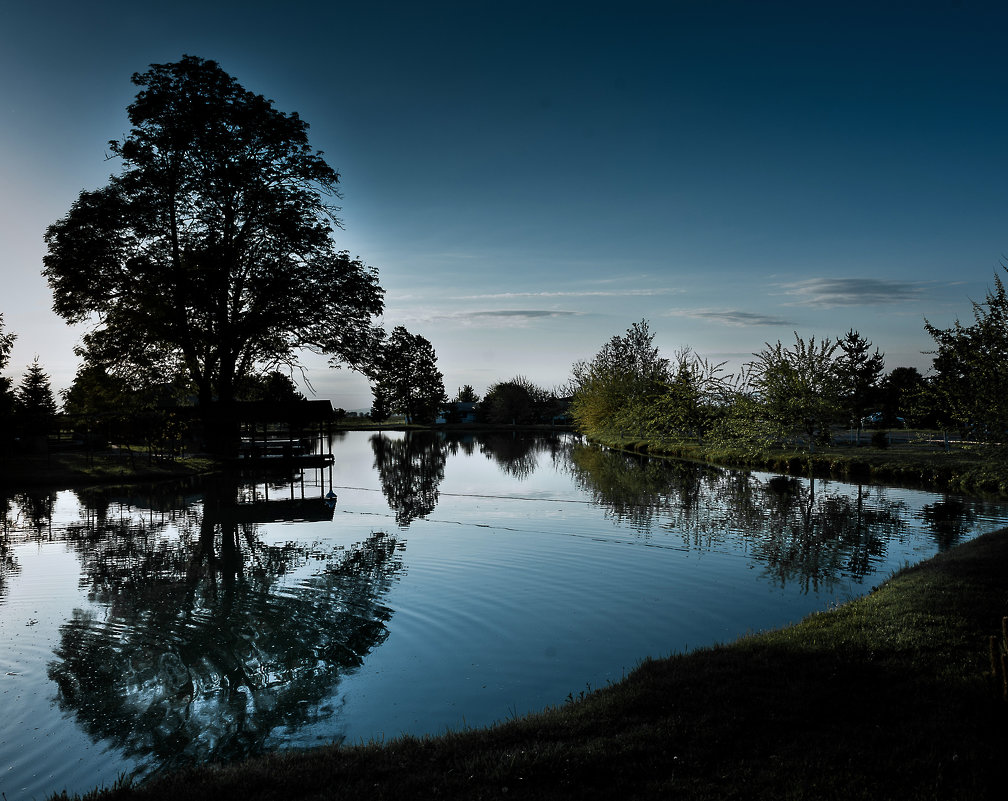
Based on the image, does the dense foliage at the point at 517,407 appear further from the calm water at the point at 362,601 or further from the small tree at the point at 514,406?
the calm water at the point at 362,601

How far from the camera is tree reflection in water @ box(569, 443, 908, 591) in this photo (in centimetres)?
1330

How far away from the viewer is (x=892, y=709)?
5.60m

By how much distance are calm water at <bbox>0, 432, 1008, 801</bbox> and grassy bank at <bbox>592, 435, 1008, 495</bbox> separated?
1861 mm

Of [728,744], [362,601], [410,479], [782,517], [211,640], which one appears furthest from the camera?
[410,479]

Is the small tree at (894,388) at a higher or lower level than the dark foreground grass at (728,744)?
higher

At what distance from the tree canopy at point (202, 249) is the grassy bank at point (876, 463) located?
19.9 metres

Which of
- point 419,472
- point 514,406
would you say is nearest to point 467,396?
point 514,406

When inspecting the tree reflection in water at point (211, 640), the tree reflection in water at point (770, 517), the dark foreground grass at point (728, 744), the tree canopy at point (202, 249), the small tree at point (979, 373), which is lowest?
the tree reflection in water at point (211, 640)

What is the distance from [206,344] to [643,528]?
23914 millimetres

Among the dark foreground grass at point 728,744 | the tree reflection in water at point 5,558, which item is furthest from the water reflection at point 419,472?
the dark foreground grass at point 728,744

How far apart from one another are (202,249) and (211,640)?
2744cm

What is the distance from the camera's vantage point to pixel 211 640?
8930 mm

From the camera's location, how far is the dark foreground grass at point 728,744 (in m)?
4.52

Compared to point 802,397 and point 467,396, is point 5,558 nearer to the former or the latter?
point 802,397
